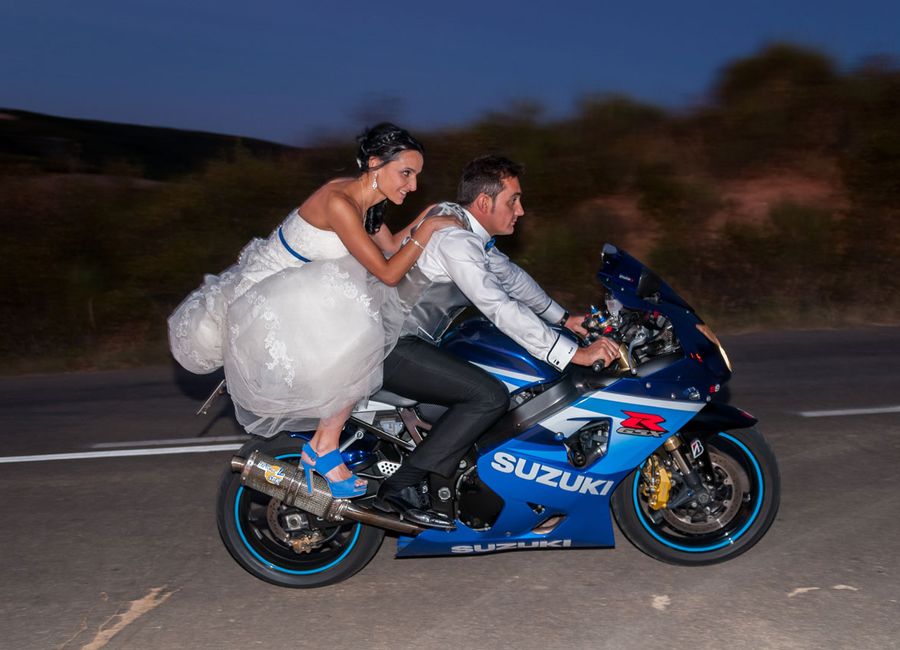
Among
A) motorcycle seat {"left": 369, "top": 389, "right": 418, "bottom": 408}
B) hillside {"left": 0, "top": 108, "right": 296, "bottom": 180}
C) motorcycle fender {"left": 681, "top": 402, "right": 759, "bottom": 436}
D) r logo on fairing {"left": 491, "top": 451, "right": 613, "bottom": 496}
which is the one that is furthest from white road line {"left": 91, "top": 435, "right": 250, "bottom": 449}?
hillside {"left": 0, "top": 108, "right": 296, "bottom": 180}

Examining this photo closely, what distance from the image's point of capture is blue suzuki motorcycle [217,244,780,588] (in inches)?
178

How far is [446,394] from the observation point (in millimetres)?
4535

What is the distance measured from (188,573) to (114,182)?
10.4m

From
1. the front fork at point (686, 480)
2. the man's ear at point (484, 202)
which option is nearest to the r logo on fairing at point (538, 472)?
the front fork at point (686, 480)

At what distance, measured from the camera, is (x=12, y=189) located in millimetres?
14250

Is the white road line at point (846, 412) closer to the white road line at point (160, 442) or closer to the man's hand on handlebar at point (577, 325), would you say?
the man's hand on handlebar at point (577, 325)

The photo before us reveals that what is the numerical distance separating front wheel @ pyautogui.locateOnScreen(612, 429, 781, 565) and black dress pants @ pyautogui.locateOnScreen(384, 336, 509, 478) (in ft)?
2.46

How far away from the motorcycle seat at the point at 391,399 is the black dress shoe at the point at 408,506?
1.18 ft

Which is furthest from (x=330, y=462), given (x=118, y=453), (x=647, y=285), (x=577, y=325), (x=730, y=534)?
(x=118, y=453)

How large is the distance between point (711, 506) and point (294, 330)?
2.05m

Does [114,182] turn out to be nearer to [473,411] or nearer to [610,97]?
[610,97]

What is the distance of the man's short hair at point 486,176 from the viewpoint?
464 cm

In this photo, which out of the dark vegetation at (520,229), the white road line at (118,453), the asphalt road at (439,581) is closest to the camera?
the asphalt road at (439,581)

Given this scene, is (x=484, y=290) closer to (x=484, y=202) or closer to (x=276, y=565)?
(x=484, y=202)
